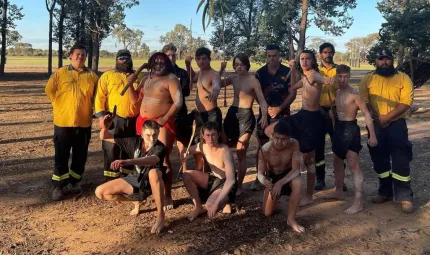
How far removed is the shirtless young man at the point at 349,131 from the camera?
184 inches

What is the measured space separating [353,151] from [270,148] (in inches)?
43.8

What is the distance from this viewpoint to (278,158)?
14.7ft

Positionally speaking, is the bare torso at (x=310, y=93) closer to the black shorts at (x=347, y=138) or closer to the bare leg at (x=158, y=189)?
the black shorts at (x=347, y=138)

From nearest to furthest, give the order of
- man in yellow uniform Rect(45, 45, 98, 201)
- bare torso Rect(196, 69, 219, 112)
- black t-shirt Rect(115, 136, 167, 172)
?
black t-shirt Rect(115, 136, 167, 172) → man in yellow uniform Rect(45, 45, 98, 201) → bare torso Rect(196, 69, 219, 112)

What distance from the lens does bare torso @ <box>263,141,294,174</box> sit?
14.6 ft

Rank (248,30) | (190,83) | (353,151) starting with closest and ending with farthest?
(353,151) < (190,83) < (248,30)

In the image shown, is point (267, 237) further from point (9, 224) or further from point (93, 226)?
point (9, 224)

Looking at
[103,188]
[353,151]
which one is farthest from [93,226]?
[353,151]

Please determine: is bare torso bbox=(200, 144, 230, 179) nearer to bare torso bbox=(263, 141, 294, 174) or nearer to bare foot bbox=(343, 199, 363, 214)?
bare torso bbox=(263, 141, 294, 174)

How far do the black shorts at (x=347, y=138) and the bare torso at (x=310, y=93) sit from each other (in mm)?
390

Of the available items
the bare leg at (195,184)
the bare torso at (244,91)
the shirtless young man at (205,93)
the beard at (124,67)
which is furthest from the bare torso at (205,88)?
the bare leg at (195,184)

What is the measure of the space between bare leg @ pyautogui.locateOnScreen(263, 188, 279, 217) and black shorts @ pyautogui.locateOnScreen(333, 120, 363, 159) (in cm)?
113

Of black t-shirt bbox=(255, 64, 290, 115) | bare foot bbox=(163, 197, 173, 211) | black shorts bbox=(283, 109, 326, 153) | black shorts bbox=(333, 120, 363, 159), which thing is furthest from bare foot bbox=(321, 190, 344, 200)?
bare foot bbox=(163, 197, 173, 211)

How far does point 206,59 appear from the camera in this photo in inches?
202
